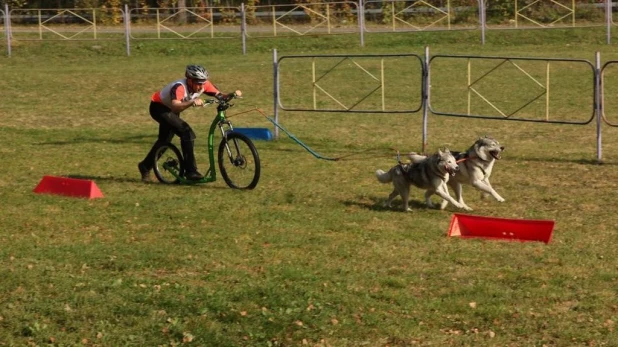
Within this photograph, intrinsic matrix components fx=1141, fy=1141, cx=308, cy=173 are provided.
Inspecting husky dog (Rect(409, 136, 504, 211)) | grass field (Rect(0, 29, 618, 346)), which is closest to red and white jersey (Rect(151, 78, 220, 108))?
grass field (Rect(0, 29, 618, 346))

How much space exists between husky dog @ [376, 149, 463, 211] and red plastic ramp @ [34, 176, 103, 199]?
12.6 feet

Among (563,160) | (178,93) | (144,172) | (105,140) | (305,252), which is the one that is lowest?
(305,252)

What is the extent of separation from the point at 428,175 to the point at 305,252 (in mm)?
2801

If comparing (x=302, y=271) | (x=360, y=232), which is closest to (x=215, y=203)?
(x=360, y=232)

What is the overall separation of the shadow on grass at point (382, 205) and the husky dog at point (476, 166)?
0.36 metres

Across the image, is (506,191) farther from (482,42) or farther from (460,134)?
(482,42)

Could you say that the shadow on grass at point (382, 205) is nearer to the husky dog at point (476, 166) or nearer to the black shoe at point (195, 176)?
the husky dog at point (476, 166)

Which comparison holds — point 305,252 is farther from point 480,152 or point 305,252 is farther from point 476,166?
point 480,152

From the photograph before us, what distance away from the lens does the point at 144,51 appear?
37.8 meters

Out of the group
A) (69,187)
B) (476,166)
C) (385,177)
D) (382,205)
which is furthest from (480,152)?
(69,187)

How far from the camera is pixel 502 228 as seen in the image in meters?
12.2

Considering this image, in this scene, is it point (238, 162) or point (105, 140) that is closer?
point (238, 162)

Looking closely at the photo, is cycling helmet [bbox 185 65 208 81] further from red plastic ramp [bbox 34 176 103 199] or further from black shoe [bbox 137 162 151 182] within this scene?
red plastic ramp [bbox 34 176 103 199]

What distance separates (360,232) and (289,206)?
1.80 m
